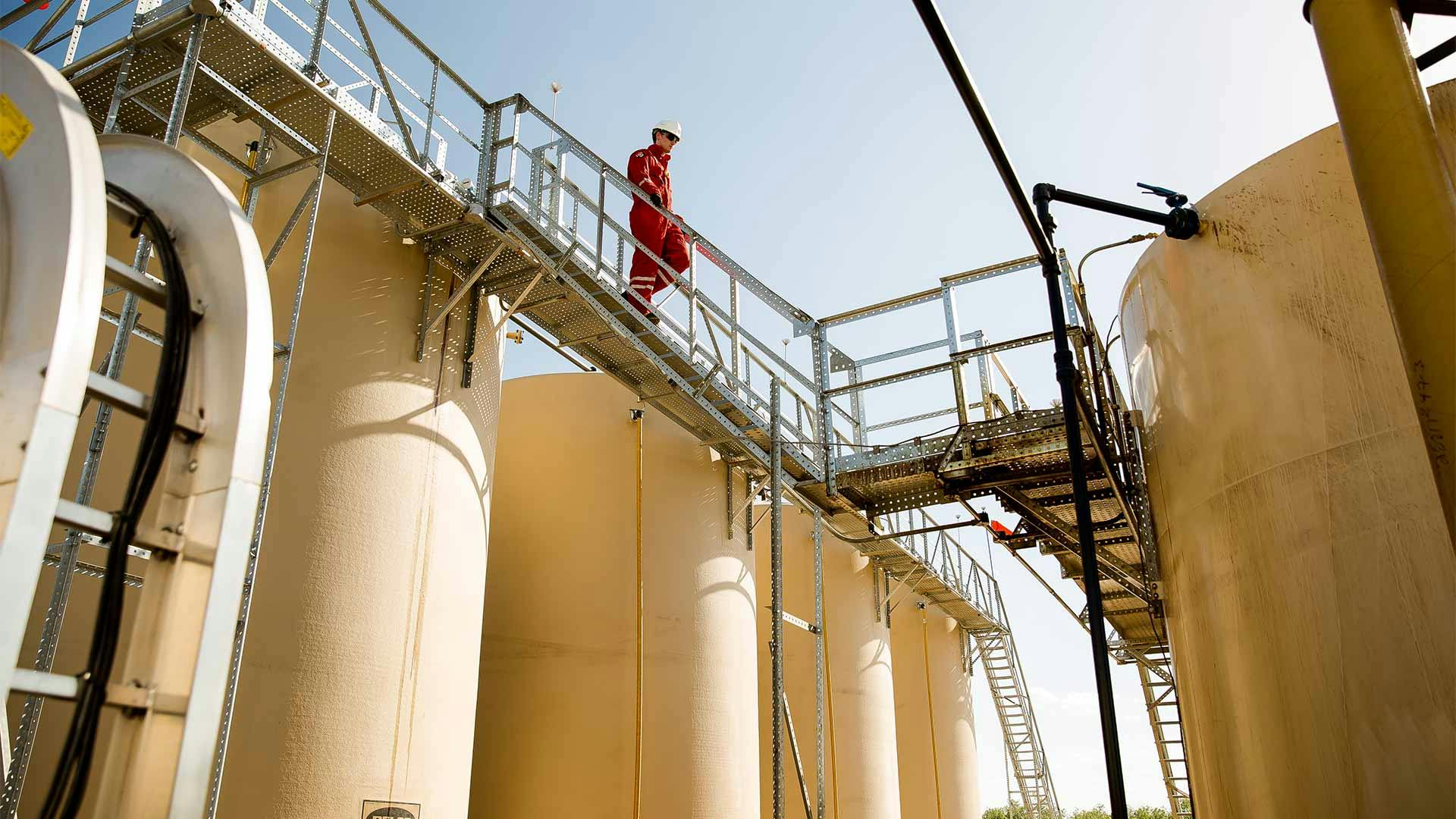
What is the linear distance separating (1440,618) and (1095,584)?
2044mm

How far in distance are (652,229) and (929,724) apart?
1359cm

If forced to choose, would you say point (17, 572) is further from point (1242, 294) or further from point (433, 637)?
point (1242, 294)

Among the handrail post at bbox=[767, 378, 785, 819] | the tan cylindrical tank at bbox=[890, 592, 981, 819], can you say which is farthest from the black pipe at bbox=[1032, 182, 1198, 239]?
the tan cylindrical tank at bbox=[890, 592, 981, 819]

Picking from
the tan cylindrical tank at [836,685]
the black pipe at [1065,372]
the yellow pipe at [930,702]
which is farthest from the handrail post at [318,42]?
the yellow pipe at [930,702]

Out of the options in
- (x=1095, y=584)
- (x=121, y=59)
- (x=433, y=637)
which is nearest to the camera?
(x=1095, y=584)

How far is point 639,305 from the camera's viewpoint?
11.1 metres

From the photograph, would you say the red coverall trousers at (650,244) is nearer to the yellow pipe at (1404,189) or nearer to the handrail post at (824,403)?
the handrail post at (824,403)

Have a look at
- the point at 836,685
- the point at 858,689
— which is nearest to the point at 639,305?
the point at 836,685

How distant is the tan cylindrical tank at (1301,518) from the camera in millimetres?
4887

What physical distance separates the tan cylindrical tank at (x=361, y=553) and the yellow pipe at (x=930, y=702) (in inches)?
601

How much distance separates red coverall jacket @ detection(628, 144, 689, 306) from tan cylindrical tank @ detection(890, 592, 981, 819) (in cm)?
1003

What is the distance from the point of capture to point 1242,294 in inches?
248

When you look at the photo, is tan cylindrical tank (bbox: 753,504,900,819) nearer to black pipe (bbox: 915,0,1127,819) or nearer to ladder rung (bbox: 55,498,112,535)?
black pipe (bbox: 915,0,1127,819)

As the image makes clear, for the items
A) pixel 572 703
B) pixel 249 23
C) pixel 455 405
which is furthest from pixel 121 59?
pixel 572 703
